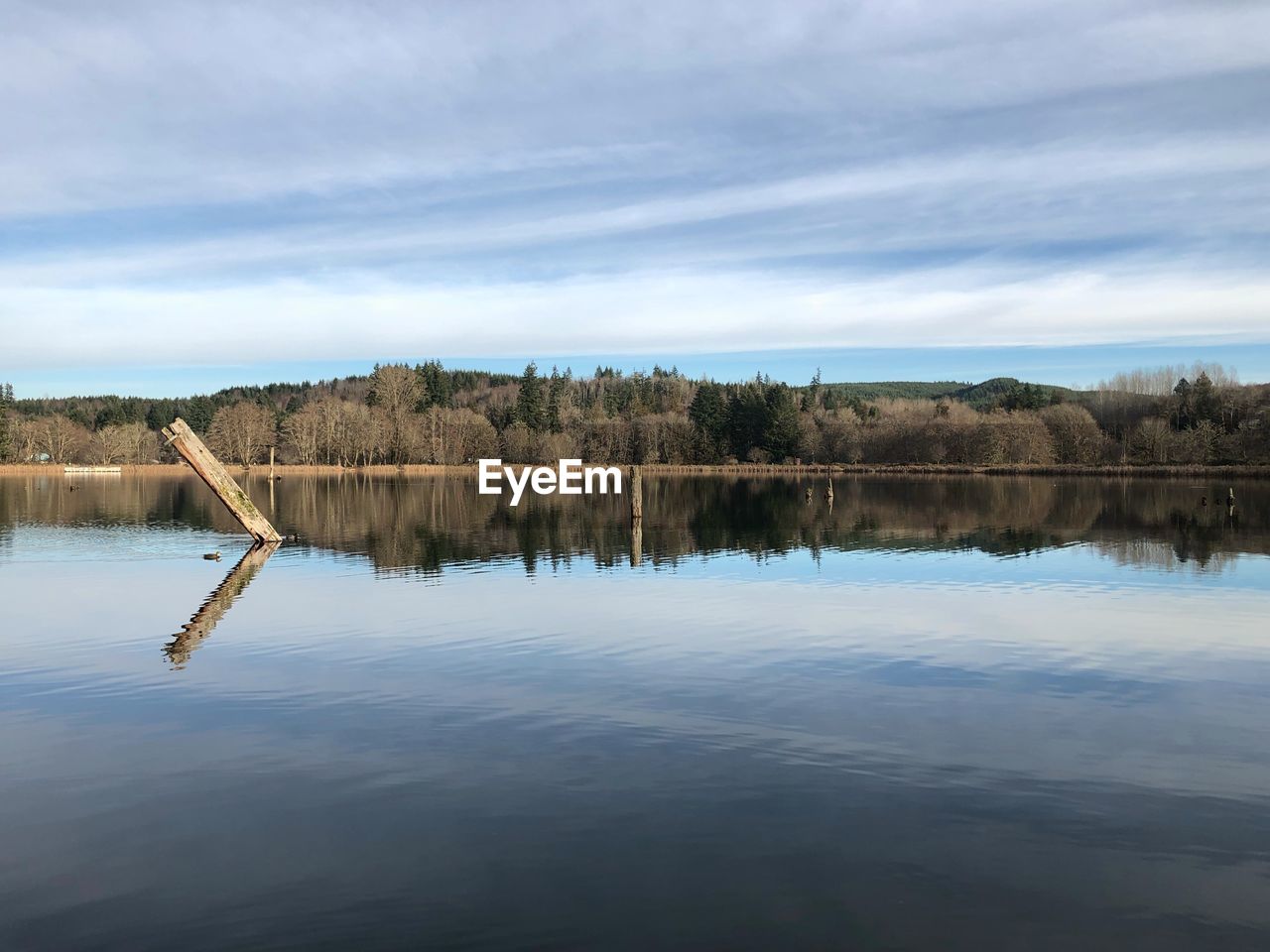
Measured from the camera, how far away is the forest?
403 ft

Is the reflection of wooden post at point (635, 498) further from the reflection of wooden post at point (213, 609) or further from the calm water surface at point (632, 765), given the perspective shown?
the calm water surface at point (632, 765)

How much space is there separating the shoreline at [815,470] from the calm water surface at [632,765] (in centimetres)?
9189

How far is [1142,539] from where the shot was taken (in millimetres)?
35281

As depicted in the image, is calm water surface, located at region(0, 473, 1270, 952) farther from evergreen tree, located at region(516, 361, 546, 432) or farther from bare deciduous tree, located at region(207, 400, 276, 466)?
evergreen tree, located at region(516, 361, 546, 432)

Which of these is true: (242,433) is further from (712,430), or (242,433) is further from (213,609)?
(213,609)

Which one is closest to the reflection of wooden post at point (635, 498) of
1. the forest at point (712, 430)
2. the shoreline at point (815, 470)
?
the shoreline at point (815, 470)

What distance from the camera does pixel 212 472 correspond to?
103 feet

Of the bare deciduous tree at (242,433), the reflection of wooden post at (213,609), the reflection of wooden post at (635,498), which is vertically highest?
the bare deciduous tree at (242,433)

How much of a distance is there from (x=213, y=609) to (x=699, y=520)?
2907cm

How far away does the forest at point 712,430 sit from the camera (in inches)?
4838

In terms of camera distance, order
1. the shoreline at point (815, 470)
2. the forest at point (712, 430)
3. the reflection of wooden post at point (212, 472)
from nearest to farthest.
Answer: the reflection of wooden post at point (212, 472) → the shoreline at point (815, 470) → the forest at point (712, 430)

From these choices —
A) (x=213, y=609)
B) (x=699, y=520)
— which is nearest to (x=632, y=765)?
(x=213, y=609)

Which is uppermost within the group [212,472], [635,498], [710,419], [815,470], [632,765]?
[710,419]

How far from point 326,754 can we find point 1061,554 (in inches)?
1030
